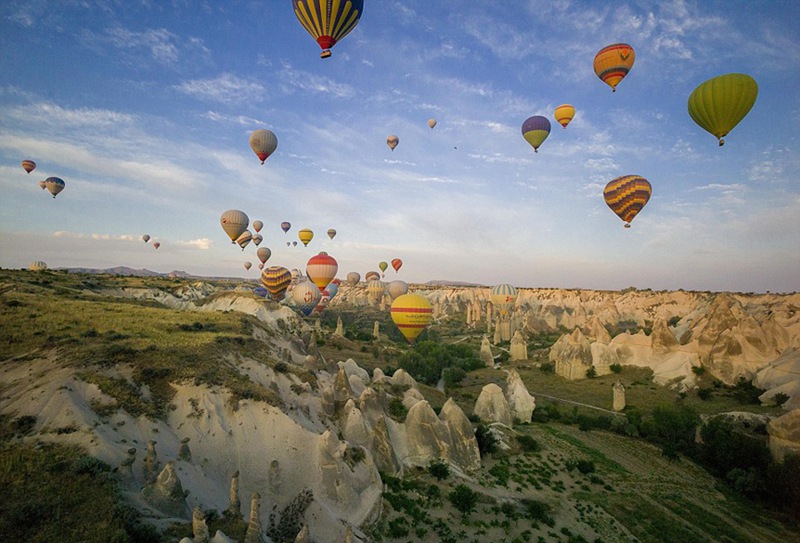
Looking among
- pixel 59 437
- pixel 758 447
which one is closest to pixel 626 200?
pixel 758 447

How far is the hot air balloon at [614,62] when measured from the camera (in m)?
30.2

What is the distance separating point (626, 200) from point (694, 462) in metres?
20.1

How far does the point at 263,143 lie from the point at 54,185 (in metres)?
31.2

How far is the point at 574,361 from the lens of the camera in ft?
162

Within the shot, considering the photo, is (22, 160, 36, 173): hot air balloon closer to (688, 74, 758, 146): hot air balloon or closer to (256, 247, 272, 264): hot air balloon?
(256, 247, 272, 264): hot air balloon

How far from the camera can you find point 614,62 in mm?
30531

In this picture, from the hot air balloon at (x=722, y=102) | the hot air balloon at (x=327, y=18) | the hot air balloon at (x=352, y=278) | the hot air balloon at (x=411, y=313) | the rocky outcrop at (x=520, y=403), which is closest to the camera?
the hot air balloon at (x=327, y=18)

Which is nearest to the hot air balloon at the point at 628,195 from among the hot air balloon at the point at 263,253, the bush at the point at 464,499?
the bush at the point at 464,499

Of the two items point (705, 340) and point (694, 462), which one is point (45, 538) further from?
point (705, 340)

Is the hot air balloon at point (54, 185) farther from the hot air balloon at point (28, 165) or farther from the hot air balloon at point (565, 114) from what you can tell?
the hot air balloon at point (565, 114)

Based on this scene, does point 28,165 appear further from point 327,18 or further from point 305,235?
point 327,18

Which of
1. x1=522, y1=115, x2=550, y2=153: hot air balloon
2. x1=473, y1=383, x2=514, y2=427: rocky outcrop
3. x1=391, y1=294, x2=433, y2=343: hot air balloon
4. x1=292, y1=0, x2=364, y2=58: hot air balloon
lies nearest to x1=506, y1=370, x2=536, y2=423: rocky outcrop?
x1=473, y1=383, x2=514, y2=427: rocky outcrop

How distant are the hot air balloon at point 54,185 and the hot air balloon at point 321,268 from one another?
1253 inches

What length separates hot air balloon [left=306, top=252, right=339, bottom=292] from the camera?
48.7 metres
